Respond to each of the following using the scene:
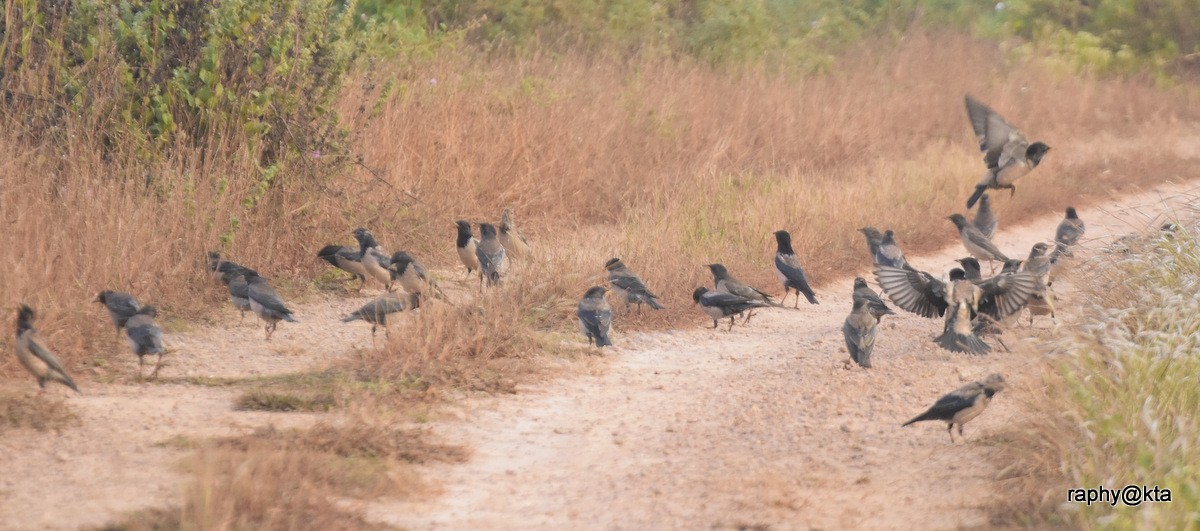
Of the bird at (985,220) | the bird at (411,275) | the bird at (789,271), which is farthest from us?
the bird at (985,220)

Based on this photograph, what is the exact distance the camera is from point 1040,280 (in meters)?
9.57

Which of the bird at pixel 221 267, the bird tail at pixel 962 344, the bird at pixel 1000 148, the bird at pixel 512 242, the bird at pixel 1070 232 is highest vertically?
the bird at pixel 1000 148

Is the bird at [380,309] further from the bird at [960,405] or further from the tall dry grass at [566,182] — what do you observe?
the bird at [960,405]

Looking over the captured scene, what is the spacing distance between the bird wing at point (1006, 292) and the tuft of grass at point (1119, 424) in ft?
4.52

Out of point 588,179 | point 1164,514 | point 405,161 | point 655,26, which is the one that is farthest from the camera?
point 655,26

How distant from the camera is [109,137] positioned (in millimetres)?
10094

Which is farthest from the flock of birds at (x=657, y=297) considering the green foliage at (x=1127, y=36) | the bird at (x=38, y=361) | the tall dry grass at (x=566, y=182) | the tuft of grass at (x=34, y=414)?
the green foliage at (x=1127, y=36)

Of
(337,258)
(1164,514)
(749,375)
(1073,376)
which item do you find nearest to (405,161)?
(337,258)

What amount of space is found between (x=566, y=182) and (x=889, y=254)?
421 centimetres

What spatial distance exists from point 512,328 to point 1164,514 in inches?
183

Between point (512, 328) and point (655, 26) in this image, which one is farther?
point (655, 26)

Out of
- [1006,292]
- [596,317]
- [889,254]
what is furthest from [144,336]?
[889,254]

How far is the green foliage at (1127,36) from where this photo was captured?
29172mm

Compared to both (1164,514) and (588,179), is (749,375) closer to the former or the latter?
(1164,514)
